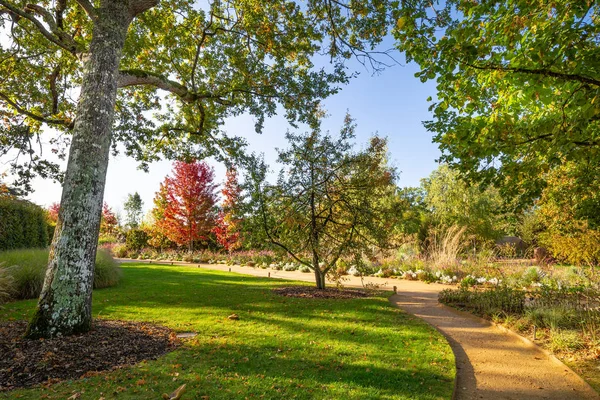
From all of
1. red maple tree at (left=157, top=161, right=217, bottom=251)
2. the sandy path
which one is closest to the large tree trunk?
the sandy path

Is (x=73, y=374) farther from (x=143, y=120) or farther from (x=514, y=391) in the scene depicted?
(x=143, y=120)

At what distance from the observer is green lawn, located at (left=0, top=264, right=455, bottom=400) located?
315 cm

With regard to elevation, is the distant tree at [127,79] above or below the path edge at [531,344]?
above

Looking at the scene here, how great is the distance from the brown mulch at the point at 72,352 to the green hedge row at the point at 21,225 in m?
8.53

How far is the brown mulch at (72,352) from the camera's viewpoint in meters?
3.38

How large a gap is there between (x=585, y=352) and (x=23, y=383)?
722 centimetres

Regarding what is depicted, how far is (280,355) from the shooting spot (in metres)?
4.18

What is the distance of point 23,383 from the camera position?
3.19m

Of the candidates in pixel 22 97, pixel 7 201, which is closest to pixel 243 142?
pixel 22 97

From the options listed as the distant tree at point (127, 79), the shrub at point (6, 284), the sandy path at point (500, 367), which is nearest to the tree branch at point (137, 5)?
the distant tree at point (127, 79)

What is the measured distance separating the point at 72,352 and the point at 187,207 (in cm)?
2109

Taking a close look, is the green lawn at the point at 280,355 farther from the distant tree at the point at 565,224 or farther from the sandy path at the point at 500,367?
the distant tree at the point at 565,224

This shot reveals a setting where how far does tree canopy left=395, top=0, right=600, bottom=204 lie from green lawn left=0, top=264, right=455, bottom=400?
2893 mm

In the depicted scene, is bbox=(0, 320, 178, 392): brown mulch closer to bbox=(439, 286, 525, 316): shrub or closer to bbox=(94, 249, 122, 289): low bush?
bbox=(94, 249, 122, 289): low bush
